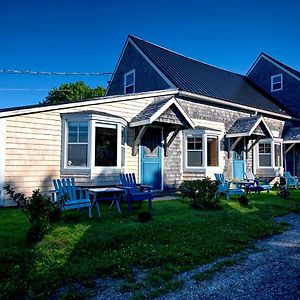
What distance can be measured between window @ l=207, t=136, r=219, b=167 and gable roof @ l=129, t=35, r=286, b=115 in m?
2.31

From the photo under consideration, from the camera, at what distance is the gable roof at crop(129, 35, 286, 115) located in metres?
14.0

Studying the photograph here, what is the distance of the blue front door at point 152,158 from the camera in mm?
11422

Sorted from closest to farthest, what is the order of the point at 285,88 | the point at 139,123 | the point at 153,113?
the point at 153,113 → the point at 139,123 → the point at 285,88

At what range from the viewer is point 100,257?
4.20 m

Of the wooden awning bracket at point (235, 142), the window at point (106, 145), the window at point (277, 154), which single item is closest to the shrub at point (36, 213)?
the window at point (106, 145)

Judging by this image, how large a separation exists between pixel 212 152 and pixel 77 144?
727 centimetres

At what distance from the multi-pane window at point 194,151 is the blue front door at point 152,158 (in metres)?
1.85

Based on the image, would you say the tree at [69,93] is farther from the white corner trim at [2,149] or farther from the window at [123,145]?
the white corner trim at [2,149]

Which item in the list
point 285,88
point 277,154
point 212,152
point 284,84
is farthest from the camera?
point 284,84

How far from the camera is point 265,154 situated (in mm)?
16688

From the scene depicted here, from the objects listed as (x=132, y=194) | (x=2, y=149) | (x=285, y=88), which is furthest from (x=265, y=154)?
(x=2, y=149)

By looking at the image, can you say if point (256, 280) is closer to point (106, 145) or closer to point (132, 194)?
point (132, 194)

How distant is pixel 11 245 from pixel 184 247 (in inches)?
117

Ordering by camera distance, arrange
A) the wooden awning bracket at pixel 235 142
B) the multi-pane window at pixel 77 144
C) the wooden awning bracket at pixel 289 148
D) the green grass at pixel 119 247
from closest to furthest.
Answer: the green grass at pixel 119 247 → the multi-pane window at pixel 77 144 → the wooden awning bracket at pixel 235 142 → the wooden awning bracket at pixel 289 148
